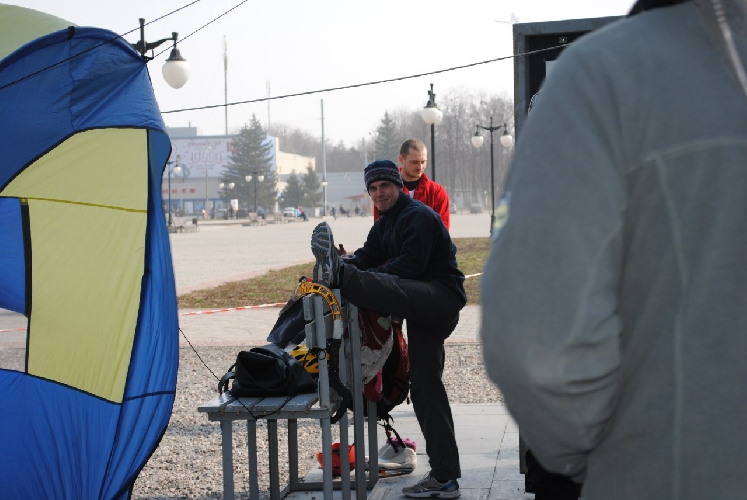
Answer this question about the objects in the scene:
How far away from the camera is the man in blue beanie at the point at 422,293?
452 centimetres

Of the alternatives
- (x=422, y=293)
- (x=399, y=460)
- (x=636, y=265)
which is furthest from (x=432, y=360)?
(x=636, y=265)

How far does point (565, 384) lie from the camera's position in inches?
44.6

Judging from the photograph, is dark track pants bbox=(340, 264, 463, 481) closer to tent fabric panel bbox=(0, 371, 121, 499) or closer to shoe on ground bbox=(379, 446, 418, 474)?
shoe on ground bbox=(379, 446, 418, 474)

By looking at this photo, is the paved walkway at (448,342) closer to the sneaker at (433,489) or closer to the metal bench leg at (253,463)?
the sneaker at (433,489)

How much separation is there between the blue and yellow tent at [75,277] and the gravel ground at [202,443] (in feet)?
1.12

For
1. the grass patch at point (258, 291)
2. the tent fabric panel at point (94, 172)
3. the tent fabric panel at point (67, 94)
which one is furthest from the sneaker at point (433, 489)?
the grass patch at point (258, 291)

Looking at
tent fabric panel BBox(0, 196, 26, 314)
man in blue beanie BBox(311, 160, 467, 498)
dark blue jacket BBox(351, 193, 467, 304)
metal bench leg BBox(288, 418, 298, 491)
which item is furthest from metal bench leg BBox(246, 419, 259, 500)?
tent fabric panel BBox(0, 196, 26, 314)

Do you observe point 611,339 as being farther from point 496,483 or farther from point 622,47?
point 496,483

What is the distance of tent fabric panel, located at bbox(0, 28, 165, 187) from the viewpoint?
182 inches

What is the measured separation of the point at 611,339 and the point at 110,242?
410 centimetres

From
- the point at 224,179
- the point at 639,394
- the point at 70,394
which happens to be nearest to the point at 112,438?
the point at 70,394

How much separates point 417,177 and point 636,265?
5.70m

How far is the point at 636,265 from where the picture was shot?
1.19 metres

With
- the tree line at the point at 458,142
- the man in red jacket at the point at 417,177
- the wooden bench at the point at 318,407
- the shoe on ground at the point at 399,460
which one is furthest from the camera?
the tree line at the point at 458,142
